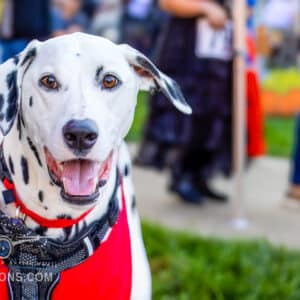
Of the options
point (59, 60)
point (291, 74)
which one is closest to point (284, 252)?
point (59, 60)

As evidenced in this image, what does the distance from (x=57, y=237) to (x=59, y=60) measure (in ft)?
1.75

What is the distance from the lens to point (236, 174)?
470 centimetres

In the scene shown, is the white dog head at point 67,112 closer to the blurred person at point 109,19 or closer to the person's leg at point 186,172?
the person's leg at point 186,172

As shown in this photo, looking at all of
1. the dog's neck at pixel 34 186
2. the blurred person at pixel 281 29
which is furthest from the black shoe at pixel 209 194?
the blurred person at pixel 281 29

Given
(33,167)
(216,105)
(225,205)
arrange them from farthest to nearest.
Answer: (225,205) → (216,105) → (33,167)

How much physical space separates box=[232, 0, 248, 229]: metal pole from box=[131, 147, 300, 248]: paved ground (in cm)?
10

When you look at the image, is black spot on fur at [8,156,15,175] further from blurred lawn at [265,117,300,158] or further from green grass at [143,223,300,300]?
blurred lawn at [265,117,300,158]

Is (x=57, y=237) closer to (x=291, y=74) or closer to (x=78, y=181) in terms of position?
(x=78, y=181)

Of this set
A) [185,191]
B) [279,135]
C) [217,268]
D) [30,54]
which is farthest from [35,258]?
[279,135]

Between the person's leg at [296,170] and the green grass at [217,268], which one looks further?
the person's leg at [296,170]

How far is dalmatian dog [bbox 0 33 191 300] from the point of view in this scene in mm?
2014

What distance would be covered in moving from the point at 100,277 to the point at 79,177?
1.15ft

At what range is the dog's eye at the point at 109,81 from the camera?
208 cm

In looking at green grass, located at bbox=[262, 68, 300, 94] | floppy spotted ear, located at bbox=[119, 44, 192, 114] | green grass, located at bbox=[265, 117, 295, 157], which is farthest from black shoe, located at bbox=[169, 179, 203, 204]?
green grass, located at bbox=[262, 68, 300, 94]
